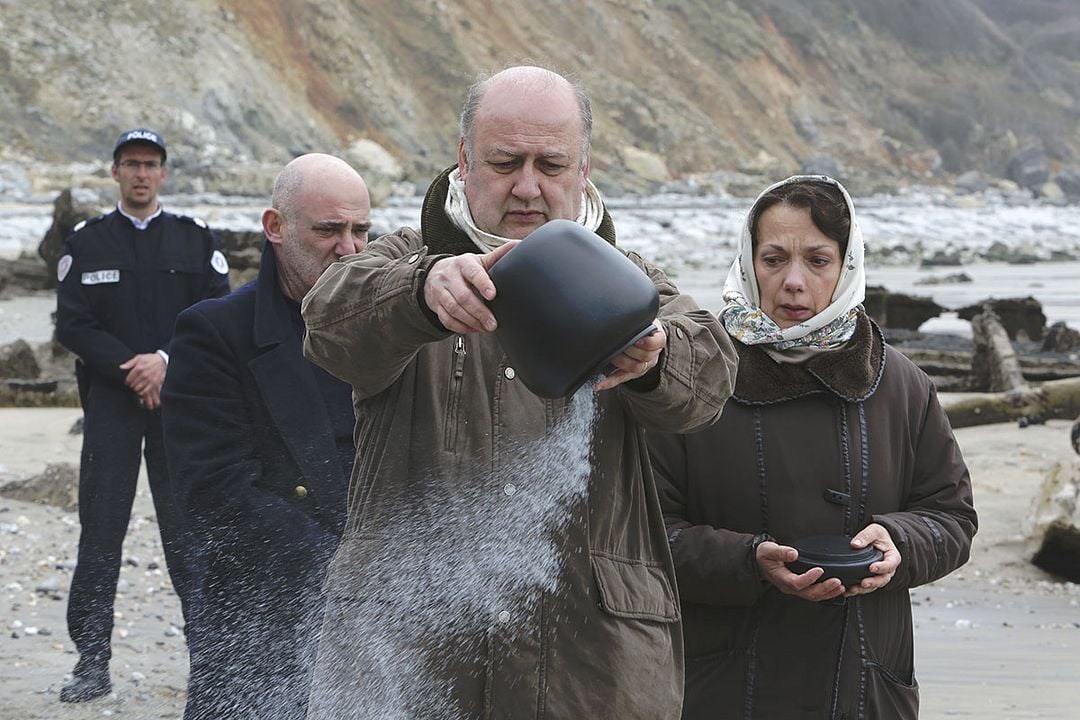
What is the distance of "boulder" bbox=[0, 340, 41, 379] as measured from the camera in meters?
11.3

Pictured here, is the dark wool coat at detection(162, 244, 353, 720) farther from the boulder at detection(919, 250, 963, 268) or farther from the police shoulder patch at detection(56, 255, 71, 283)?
the boulder at detection(919, 250, 963, 268)

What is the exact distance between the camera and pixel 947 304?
76.1 ft

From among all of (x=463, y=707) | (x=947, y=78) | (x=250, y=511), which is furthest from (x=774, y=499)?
(x=947, y=78)

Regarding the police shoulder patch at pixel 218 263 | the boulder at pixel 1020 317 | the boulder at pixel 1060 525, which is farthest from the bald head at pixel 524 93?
the boulder at pixel 1020 317

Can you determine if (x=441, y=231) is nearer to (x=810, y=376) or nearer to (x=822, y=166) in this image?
(x=810, y=376)

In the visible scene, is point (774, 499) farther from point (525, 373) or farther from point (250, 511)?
point (250, 511)

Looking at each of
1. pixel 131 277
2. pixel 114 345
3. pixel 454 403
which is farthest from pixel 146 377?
pixel 454 403

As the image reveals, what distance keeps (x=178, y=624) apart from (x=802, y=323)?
3.92 m

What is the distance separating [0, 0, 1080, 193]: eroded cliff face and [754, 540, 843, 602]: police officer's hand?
896 inches

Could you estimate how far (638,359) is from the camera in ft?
7.54

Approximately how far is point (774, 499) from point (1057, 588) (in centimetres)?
445

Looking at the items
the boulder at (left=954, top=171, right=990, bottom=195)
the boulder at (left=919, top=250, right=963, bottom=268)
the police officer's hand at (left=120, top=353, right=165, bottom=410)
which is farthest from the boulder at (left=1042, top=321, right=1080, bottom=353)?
the boulder at (left=954, top=171, right=990, bottom=195)

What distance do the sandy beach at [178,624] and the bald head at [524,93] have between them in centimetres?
315

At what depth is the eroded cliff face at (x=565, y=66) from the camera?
42844mm
